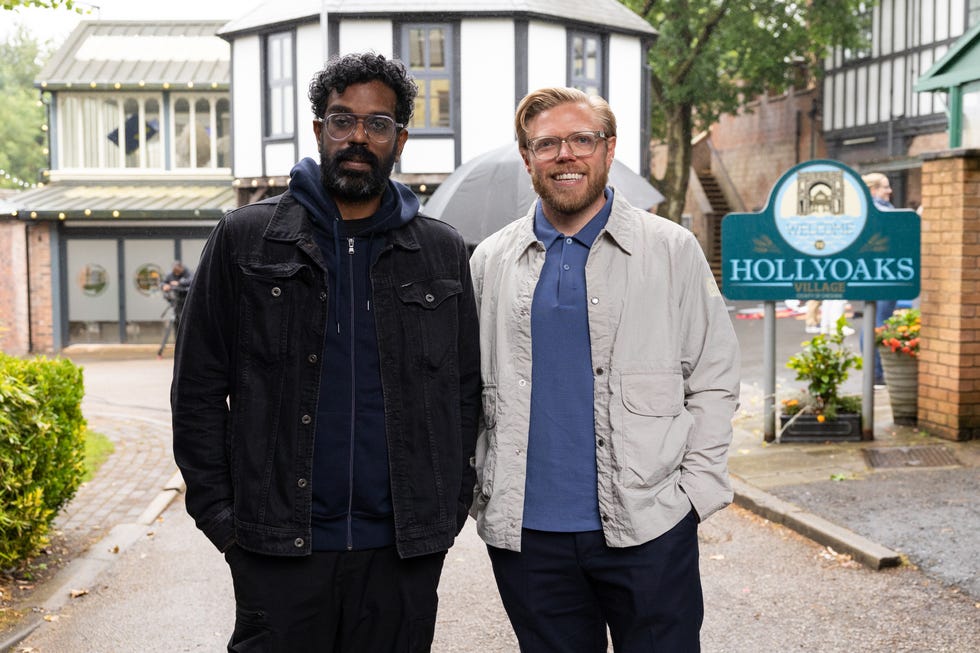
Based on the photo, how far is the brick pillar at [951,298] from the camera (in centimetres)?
874

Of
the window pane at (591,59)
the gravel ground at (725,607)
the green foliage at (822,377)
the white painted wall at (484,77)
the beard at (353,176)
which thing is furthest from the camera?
the window pane at (591,59)

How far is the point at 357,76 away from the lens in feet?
9.64

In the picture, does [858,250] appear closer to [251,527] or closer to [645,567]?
[645,567]

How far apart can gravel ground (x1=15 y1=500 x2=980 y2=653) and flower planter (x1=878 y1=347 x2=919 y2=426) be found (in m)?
3.40

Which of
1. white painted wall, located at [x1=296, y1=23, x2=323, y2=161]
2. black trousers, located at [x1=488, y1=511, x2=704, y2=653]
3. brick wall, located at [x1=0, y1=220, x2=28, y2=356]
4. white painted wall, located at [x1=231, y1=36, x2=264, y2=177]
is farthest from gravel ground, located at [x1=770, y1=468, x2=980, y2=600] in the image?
brick wall, located at [x1=0, y1=220, x2=28, y2=356]

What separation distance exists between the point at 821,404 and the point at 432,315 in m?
6.79

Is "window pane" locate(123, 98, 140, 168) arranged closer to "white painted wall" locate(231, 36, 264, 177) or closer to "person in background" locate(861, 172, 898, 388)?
"white painted wall" locate(231, 36, 264, 177)

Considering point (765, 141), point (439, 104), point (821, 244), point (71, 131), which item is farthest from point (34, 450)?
point (765, 141)

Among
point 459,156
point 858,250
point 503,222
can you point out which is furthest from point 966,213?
point 459,156

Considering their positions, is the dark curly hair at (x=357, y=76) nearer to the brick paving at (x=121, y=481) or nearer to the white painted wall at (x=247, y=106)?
the brick paving at (x=121, y=481)

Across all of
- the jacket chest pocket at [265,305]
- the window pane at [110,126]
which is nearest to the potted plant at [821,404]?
the jacket chest pocket at [265,305]

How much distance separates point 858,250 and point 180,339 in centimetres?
722

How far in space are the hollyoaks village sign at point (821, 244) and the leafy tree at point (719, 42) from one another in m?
17.7

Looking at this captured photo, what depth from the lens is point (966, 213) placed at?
883cm
